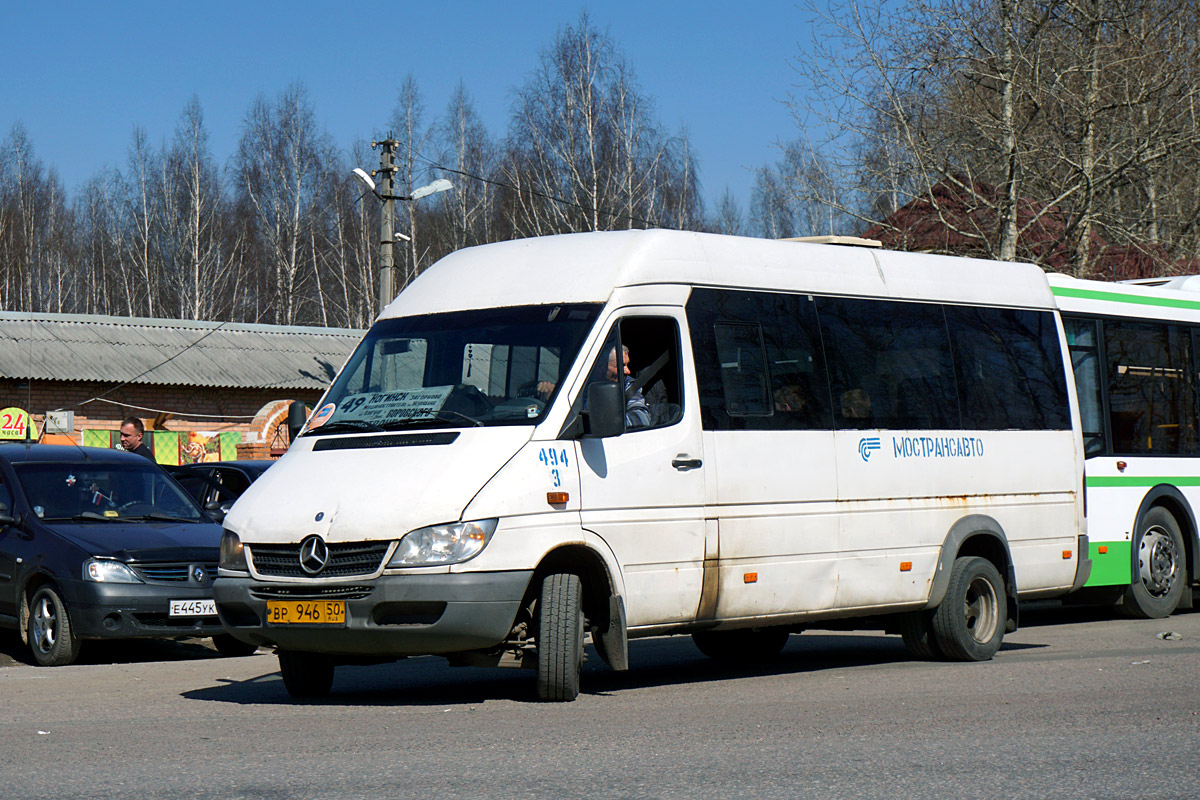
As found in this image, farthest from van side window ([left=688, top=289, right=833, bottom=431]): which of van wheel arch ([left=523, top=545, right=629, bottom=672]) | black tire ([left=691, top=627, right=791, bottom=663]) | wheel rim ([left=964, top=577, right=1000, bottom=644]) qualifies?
black tire ([left=691, top=627, right=791, bottom=663])

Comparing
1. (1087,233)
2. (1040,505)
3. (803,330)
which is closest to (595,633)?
(803,330)

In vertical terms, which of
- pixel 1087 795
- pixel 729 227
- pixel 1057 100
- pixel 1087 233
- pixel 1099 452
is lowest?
pixel 1087 795

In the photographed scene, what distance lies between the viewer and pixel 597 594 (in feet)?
27.8

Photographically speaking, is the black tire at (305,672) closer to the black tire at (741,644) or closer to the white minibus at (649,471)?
the white minibus at (649,471)

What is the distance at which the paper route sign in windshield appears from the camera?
8.48 metres

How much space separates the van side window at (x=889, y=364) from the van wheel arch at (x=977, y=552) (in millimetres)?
717

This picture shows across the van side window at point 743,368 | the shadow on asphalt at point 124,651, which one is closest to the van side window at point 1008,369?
the van side window at point 743,368

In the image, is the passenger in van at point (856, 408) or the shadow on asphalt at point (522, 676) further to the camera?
the passenger in van at point (856, 408)

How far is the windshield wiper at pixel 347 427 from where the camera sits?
8.56 metres

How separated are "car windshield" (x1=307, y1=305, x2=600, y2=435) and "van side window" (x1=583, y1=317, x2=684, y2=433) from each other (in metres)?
0.34

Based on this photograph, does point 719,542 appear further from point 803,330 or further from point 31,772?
point 31,772

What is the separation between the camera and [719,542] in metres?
8.95

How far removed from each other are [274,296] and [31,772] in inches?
2314

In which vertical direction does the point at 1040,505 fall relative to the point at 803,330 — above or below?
below
